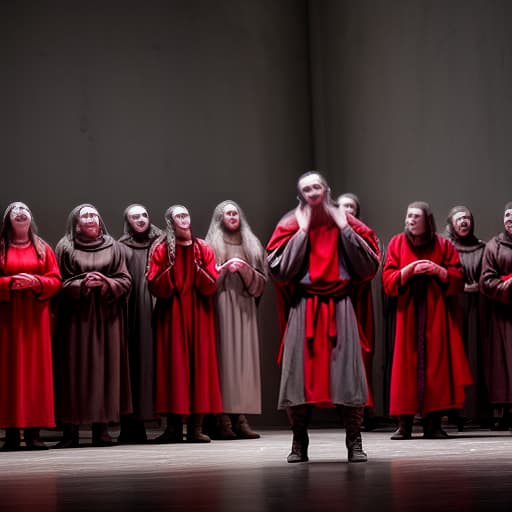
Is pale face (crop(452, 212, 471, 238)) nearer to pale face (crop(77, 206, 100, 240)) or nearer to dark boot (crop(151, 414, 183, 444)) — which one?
dark boot (crop(151, 414, 183, 444))

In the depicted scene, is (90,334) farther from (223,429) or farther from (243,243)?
(243,243)

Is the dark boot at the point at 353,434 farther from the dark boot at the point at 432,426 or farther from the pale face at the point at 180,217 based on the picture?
the pale face at the point at 180,217

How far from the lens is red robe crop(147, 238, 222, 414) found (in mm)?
8102

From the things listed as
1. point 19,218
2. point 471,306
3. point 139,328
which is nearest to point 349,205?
point 471,306

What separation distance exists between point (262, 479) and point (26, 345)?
3905mm

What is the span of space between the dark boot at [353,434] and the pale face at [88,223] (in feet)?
11.0

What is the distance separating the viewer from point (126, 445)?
802 centimetres

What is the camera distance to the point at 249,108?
1102cm

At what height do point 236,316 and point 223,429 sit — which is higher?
point 236,316

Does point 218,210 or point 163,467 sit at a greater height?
point 218,210

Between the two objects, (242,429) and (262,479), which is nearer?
(262,479)

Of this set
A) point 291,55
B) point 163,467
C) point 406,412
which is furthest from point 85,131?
point 163,467

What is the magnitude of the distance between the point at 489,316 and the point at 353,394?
11.8 ft

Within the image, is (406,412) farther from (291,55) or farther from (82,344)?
(291,55)
